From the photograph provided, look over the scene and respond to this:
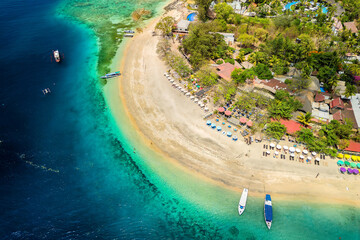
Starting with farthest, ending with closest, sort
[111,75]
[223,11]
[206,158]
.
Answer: [223,11] → [111,75] → [206,158]

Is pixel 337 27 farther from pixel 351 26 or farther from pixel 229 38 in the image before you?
pixel 229 38

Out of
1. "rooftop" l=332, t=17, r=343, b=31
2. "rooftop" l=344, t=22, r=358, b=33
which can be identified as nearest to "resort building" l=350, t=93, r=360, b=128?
"rooftop" l=344, t=22, r=358, b=33

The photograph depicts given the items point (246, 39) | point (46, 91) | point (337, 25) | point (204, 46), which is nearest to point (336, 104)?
point (246, 39)

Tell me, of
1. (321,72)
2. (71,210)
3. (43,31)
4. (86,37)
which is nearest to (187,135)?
(71,210)

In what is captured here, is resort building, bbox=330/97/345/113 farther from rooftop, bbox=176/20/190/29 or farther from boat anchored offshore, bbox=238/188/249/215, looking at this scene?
rooftop, bbox=176/20/190/29

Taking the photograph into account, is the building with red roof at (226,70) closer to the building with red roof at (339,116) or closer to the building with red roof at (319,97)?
the building with red roof at (319,97)

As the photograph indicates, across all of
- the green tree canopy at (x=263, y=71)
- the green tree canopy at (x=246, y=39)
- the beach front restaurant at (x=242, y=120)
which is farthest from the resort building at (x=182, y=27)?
the beach front restaurant at (x=242, y=120)
